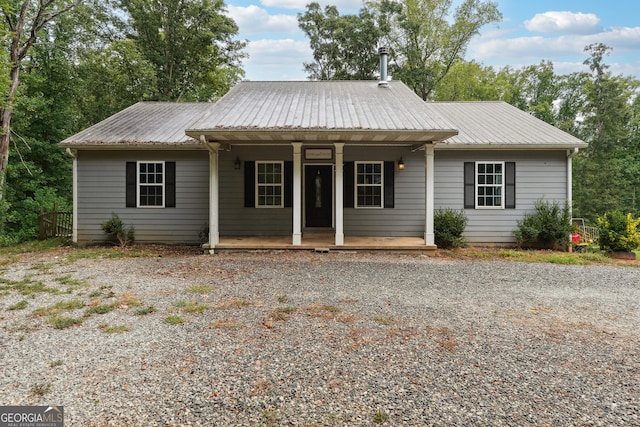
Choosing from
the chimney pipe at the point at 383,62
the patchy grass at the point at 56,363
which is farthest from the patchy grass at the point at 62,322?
the chimney pipe at the point at 383,62

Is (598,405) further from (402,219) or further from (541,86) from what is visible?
(541,86)

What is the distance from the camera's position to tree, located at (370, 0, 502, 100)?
1997cm

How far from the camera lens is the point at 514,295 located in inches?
208

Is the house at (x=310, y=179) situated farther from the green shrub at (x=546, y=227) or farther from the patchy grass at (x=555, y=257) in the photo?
the patchy grass at (x=555, y=257)

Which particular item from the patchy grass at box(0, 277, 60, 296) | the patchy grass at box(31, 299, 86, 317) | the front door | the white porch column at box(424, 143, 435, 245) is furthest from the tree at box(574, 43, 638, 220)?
the patchy grass at box(0, 277, 60, 296)

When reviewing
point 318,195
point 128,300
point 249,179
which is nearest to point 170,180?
point 249,179

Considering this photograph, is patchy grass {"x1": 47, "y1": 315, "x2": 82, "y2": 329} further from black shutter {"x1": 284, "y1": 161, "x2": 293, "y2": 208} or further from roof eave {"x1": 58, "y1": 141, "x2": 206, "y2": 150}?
black shutter {"x1": 284, "y1": 161, "x2": 293, "y2": 208}

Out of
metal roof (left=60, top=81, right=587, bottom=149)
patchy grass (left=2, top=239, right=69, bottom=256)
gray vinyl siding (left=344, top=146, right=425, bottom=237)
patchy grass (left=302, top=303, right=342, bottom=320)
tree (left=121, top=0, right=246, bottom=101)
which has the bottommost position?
patchy grass (left=302, top=303, right=342, bottom=320)

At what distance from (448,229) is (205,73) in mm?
15882

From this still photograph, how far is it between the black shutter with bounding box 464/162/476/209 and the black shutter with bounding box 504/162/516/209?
33.3 inches

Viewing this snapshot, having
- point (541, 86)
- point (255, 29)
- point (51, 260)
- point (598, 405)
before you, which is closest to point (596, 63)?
point (541, 86)

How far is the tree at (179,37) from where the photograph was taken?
1758cm

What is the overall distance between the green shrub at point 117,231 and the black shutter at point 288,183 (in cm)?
435

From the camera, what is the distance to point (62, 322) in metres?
3.95
